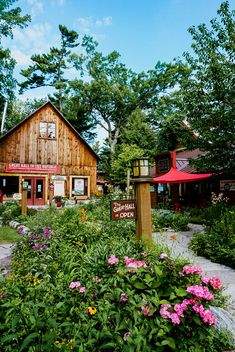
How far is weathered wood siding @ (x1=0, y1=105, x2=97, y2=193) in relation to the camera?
2322 cm

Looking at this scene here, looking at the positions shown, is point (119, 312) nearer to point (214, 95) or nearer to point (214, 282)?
point (214, 282)

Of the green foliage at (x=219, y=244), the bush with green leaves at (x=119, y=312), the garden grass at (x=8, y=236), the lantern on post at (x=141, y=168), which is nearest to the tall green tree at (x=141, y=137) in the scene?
the garden grass at (x=8, y=236)

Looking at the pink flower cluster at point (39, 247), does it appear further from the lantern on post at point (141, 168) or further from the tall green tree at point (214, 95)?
the tall green tree at point (214, 95)

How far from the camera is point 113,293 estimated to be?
257 centimetres

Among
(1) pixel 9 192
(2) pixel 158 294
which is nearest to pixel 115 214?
(2) pixel 158 294

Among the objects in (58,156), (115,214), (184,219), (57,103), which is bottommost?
(184,219)

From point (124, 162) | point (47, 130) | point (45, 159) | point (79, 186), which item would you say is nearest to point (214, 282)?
point (45, 159)

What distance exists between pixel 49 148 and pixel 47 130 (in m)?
1.58

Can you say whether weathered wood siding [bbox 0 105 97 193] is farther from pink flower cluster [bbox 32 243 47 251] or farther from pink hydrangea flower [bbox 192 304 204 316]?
pink hydrangea flower [bbox 192 304 204 316]

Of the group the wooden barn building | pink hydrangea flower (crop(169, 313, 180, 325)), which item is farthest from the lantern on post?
the wooden barn building

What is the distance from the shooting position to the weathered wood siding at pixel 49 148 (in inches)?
914

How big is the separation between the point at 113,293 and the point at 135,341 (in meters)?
0.60

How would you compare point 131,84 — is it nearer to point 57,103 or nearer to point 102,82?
point 102,82

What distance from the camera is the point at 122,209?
4555 mm
